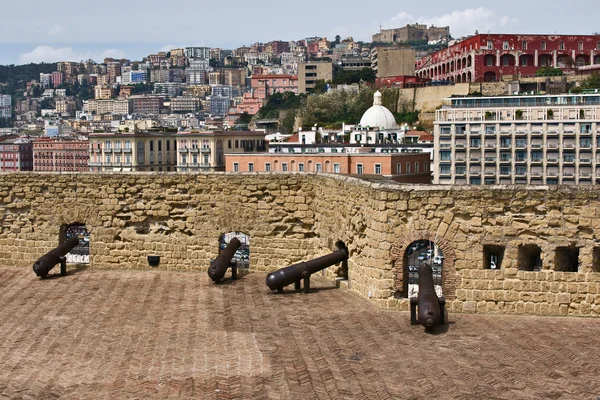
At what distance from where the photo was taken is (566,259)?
40.4ft

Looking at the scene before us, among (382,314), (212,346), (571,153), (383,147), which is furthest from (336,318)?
(571,153)

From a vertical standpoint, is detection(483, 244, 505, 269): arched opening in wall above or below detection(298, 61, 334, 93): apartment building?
below

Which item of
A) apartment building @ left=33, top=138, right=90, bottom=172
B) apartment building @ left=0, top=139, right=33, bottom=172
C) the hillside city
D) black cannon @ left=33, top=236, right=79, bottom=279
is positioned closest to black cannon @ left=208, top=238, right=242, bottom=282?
black cannon @ left=33, top=236, right=79, bottom=279

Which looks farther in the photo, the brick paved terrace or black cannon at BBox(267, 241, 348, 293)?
black cannon at BBox(267, 241, 348, 293)

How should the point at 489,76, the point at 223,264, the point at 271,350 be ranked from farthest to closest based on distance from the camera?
the point at 489,76, the point at 223,264, the point at 271,350

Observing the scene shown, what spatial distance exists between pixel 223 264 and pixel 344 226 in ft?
7.62

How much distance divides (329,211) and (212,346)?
435 centimetres

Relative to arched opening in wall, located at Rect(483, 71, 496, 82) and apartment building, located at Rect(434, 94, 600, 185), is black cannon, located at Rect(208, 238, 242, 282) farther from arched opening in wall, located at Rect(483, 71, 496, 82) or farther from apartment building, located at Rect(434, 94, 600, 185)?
arched opening in wall, located at Rect(483, 71, 496, 82)

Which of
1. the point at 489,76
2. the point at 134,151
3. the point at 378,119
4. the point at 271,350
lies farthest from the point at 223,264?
the point at 489,76

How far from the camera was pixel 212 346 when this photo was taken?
10.9m

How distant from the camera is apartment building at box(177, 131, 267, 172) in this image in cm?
10262

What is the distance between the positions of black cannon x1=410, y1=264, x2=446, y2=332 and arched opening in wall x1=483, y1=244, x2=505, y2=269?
0.89 meters

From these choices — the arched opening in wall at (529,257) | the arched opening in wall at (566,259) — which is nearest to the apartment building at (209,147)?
the arched opening in wall at (529,257)

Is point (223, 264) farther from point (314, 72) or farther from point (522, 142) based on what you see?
point (314, 72)
